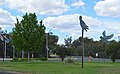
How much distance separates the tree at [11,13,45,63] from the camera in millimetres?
59281

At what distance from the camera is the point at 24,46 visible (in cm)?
5934

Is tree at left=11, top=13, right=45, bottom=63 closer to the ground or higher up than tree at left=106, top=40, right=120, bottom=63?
higher up

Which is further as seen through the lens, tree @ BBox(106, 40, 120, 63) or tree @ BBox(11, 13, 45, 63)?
tree @ BBox(106, 40, 120, 63)

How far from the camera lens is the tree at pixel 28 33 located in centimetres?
5928

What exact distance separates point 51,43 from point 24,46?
286ft

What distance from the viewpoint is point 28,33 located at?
2350 inches

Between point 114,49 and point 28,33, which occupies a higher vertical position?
point 28,33

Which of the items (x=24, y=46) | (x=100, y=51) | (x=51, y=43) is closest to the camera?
(x=24, y=46)

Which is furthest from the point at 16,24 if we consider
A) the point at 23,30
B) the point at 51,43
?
the point at 51,43

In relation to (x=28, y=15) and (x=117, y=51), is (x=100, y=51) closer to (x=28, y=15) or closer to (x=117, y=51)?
(x=117, y=51)

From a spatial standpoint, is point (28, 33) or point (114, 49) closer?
point (28, 33)

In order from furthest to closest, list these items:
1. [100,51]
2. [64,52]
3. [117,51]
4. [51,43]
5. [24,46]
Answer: [51,43] < [100,51] < [64,52] < [117,51] < [24,46]

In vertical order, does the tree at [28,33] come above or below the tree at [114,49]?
above

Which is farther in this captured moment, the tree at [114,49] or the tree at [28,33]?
the tree at [114,49]
